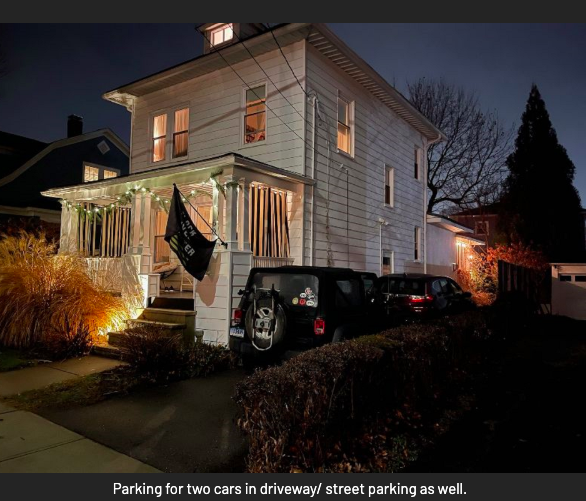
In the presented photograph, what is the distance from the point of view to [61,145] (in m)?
21.4

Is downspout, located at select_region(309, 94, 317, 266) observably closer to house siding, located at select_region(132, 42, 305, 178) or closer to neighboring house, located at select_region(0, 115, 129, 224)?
house siding, located at select_region(132, 42, 305, 178)

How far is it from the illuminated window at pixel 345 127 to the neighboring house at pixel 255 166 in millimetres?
34

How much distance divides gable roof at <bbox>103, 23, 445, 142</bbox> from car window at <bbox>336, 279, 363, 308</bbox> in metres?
6.83

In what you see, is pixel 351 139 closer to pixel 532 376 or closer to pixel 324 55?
pixel 324 55

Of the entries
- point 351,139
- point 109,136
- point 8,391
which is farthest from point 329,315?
point 109,136

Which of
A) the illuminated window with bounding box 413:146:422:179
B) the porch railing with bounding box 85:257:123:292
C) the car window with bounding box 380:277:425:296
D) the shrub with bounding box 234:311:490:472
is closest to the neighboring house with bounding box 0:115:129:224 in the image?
the porch railing with bounding box 85:257:123:292

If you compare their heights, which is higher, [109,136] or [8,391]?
[109,136]

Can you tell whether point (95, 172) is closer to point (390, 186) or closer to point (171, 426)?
point (390, 186)

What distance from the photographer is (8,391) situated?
6.16m

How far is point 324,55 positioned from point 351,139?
8.45ft

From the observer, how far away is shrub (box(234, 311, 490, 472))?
3.80 metres

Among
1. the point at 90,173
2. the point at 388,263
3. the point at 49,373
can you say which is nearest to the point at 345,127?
the point at 388,263

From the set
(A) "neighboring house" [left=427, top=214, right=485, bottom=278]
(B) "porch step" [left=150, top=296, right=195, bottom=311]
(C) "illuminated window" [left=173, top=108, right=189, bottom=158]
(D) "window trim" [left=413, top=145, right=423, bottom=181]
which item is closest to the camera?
(B) "porch step" [left=150, top=296, right=195, bottom=311]

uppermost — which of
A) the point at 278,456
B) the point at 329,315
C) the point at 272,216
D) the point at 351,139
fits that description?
the point at 351,139
